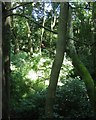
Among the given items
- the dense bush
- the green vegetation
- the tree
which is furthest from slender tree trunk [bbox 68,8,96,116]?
the tree

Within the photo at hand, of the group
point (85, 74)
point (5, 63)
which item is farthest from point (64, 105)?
point (5, 63)

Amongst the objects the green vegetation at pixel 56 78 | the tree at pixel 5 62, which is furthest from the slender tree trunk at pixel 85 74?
the tree at pixel 5 62

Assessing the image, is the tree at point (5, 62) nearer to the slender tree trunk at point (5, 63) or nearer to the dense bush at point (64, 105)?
the slender tree trunk at point (5, 63)

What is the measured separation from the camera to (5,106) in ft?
13.4

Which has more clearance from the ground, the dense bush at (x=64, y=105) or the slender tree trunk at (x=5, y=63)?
the slender tree trunk at (x=5, y=63)

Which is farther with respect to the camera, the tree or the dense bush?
the dense bush

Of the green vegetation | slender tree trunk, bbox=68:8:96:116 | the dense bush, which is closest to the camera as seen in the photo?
the green vegetation

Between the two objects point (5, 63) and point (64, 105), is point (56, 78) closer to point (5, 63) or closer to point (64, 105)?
point (5, 63)

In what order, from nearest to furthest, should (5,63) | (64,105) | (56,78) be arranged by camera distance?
(5,63) < (56,78) < (64,105)

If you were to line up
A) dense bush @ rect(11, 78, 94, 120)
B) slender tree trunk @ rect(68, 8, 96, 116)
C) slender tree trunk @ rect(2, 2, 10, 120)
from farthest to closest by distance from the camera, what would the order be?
dense bush @ rect(11, 78, 94, 120) → slender tree trunk @ rect(68, 8, 96, 116) → slender tree trunk @ rect(2, 2, 10, 120)

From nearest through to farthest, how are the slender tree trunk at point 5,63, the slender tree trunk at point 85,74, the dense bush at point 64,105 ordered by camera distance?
the slender tree trunk at point 5,63 < the slender tree trunk at point 85,74 < the dense bush at point 64,105

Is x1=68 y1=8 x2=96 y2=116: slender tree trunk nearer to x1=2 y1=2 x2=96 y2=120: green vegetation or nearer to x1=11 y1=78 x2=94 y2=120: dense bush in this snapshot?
x1=2 y1=2 x2=96 y2=120: green vegetation

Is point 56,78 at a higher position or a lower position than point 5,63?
lower

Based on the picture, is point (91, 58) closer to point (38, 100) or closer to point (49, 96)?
point (38, 100)
